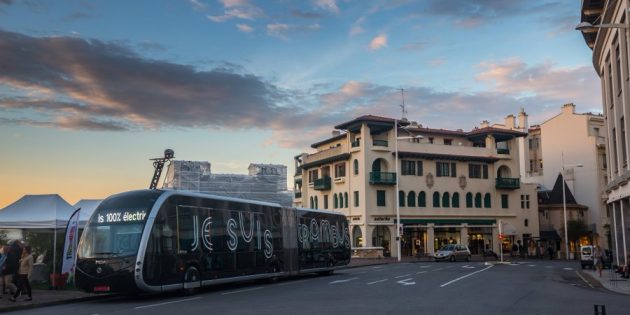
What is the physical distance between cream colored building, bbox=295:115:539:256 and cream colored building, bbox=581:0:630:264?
102 feet

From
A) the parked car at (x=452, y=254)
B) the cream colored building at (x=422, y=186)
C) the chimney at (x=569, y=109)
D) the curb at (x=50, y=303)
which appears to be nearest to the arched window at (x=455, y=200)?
the cream colored building at (x=422, y=186)

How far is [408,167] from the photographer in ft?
231

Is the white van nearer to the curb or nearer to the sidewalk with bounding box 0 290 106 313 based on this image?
the curb

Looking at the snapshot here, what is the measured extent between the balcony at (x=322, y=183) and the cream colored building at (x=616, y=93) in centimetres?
3980

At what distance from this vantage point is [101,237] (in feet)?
63.7

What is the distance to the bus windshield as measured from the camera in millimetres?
19109

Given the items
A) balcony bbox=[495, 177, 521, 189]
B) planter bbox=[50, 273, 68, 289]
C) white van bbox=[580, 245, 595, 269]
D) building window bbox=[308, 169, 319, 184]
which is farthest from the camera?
building window bbox=[308, 169, 319, 184]

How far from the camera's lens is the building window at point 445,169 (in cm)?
7238

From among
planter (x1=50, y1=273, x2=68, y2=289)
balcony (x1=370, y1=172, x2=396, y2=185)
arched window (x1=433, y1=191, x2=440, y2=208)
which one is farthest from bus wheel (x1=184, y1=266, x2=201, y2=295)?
arched window (x1=433, y1=191, x2=440, y2=208)

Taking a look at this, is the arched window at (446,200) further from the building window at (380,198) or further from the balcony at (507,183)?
the building window at (380,198)

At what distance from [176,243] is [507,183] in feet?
201

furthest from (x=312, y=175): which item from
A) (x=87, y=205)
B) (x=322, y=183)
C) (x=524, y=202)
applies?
(x=87, y=205)

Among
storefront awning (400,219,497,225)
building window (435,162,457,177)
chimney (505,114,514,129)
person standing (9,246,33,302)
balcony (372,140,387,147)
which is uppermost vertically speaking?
chimney (505,114,514,129)

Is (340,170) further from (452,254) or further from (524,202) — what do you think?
(524,202)
